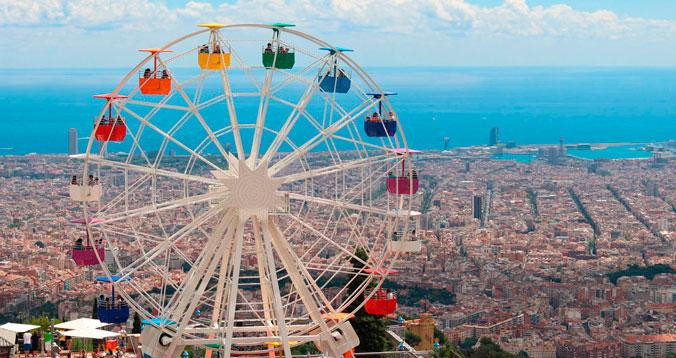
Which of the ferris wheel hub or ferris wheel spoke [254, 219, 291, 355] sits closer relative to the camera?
ferris wheel spoke [254, 219, 291, 355]

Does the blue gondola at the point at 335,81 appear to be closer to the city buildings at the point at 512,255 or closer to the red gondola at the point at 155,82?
the red gondola at the point at 155,82

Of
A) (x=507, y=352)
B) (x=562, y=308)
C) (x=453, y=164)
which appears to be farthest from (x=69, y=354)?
(x=453, y=164)

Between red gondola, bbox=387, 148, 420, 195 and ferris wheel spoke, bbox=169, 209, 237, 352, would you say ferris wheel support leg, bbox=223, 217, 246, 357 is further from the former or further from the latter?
red gondola, bbox=387, 148, 420, 195

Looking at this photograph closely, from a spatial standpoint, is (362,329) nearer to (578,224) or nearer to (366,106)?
(366,106)

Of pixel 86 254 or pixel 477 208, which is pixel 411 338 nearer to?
pixel 86 254

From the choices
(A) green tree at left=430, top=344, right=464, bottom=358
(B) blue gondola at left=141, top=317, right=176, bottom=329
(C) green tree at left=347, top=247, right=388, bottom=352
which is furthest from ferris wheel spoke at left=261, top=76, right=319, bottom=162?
(A) green tree at left=430, top=344, right=464, bottom=358

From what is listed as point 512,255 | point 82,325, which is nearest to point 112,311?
point 82,325
